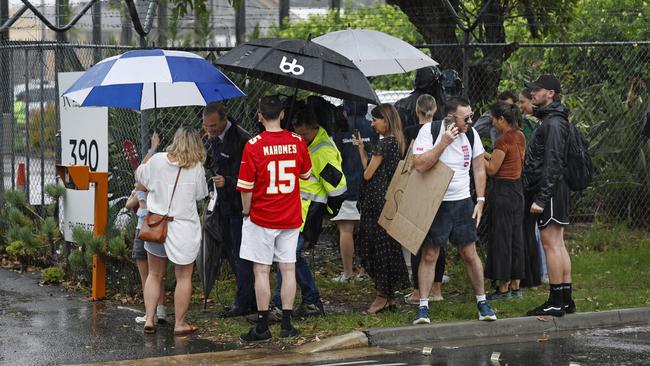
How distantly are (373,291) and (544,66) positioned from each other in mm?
7983

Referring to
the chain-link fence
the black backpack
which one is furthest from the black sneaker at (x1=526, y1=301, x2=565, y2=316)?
the chain-link fence

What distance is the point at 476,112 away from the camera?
13.4 meters

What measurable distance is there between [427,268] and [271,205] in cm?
149

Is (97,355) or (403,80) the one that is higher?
(403,80)

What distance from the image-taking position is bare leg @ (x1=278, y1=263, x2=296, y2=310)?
8.84m

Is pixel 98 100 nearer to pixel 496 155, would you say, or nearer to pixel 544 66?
pixel 496 155

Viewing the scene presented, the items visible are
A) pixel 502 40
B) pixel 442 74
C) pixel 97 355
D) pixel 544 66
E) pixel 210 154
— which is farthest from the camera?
pixel 544 66

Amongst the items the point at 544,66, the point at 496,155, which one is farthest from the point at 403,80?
the point at 496,155

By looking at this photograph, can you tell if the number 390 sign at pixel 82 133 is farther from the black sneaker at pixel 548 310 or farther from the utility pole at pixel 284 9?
the utility pole at pixel 284 9

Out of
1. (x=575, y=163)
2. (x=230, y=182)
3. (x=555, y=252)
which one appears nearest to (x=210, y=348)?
(x=230, y=182)

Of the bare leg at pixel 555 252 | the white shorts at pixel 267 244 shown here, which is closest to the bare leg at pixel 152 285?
the white shorts at pixel 267 244

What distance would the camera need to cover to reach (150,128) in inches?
474

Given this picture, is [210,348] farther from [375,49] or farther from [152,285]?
[375,49]

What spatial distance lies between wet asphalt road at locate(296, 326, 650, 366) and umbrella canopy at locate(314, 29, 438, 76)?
11.0 feet
